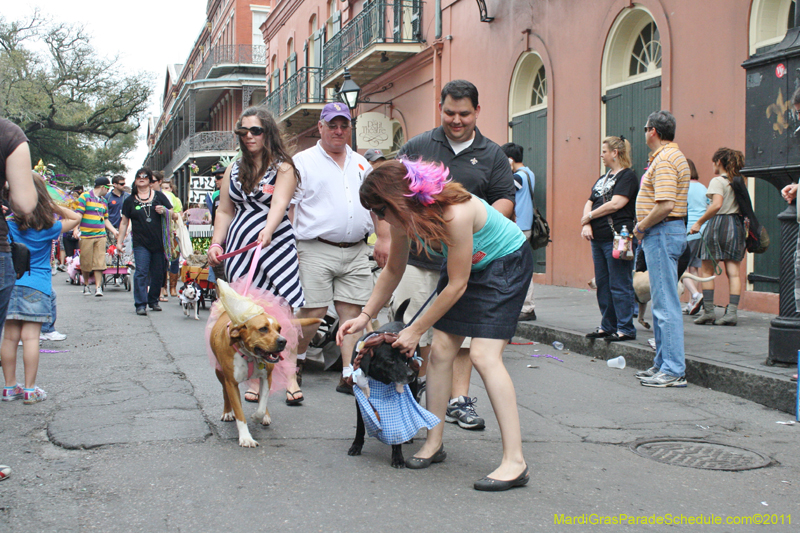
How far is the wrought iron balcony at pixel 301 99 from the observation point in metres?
25.1

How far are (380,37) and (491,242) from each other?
15.7 meters

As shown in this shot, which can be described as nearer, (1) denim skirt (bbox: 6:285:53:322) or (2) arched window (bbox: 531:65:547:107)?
(1) denim skirt (bbox: 6:285:53:322)

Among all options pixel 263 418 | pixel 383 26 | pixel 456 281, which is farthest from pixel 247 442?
pixel 383 26

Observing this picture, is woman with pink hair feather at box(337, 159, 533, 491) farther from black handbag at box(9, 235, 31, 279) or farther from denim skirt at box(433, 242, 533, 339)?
black handbag at box(9, 235, 31, 279)

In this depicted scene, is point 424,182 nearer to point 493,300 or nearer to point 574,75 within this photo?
point 493,300

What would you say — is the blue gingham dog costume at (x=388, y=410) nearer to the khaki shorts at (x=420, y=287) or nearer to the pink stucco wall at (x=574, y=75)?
the khaki shorts at (x=420, y=287)

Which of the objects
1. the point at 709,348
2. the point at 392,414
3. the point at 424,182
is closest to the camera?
the point at 424,182

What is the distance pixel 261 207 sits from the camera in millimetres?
4836

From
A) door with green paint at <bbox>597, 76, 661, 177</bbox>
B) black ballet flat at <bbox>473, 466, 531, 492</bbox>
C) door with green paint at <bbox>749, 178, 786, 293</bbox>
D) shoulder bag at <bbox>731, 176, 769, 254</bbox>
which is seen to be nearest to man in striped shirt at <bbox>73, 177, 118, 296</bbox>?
door with green paint at <bbox>597, 76, 661, 177</bbox>

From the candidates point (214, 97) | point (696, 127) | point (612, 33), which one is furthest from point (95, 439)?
point (214, 97)

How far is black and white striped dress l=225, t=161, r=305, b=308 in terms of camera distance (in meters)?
4.80

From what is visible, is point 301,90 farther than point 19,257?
Yes

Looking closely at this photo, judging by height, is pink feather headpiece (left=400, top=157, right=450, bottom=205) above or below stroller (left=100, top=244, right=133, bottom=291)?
above

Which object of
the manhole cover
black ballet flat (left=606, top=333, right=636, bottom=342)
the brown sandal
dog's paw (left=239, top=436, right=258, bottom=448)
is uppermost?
black ballet flat (left=606, top=333, right=636, bottom=342)
